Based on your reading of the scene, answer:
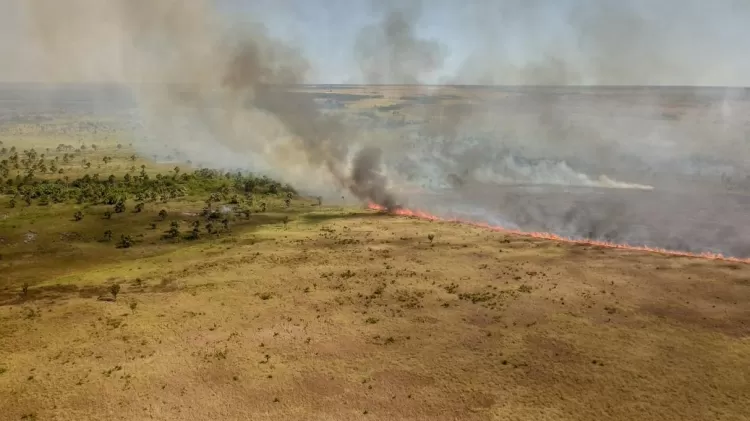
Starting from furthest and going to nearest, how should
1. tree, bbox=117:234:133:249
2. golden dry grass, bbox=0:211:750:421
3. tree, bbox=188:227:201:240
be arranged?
1. tree, bbox=188:227:201:240
2. tree, bbox=117:234:133:249
3. golden dry grass, bbox=0:211:750:421

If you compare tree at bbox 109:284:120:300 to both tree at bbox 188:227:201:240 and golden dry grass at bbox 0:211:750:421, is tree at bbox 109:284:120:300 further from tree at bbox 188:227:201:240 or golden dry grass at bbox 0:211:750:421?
tree at bbox 188:227:201:240

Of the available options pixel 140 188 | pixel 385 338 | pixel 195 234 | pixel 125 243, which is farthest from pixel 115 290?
pixel 140 188

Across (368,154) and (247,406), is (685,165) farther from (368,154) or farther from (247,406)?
(247,406)

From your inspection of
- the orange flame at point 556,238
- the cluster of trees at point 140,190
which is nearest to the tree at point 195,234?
the cluster of trees at point 140,190

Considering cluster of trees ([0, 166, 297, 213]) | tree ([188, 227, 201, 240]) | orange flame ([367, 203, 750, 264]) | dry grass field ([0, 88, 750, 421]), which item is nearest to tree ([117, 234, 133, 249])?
dry grass field ([0, 88, 750, 421])

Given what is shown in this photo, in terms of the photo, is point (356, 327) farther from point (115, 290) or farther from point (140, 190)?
point (140, 190)

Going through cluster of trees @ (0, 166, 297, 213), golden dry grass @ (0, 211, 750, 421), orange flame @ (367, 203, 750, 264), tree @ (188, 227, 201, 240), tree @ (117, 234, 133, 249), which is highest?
cluster of trees @ (0, 166, 297, 213)
